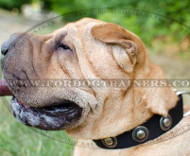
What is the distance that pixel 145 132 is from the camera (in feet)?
6.75

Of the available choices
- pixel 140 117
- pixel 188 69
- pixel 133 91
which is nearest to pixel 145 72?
pixel 133 91

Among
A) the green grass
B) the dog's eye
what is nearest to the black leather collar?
the dog's eye

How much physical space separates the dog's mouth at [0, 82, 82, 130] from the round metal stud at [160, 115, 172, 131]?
1.65ft

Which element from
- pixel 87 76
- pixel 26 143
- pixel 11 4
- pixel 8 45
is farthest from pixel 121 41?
pixel 11 4

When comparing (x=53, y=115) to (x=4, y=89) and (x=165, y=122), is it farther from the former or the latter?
(x=165, y=122)

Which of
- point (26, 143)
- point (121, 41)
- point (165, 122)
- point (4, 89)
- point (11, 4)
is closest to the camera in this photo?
point (121, 41)

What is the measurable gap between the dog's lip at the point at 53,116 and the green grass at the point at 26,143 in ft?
2.75

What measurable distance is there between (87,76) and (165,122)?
0.55 metres

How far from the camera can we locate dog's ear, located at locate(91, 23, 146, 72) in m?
1.97

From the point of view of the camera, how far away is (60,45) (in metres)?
2.15

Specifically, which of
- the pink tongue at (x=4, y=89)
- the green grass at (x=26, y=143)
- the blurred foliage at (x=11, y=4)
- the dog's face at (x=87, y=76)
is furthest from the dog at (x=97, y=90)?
the blurred foliage at (x=11, y=4)

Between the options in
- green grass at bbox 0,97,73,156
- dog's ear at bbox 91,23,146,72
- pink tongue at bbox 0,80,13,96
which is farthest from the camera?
green grass at bbox 0,97,73,156

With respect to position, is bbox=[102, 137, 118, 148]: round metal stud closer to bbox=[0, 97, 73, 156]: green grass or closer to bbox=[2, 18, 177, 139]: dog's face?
bbox=[2, 18, 177, 139]: dog's face

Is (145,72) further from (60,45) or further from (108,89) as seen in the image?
(60,45)
